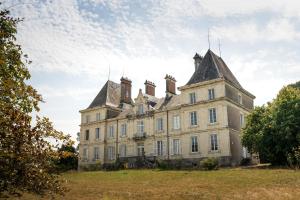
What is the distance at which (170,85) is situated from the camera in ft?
139

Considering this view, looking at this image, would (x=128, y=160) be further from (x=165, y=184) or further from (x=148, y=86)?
(x=165, y=184)

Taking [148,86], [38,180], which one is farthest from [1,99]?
[148,86]

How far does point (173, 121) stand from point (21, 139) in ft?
101

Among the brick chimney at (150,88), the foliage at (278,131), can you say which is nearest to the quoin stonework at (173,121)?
the brick chimney at (150,88)

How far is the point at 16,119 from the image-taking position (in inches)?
303

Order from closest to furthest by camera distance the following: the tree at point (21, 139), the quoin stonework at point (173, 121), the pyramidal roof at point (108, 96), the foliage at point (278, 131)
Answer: the tree at point (21, 139) → the foliage at point (278, 131) → the quoin stonework at point (173, 121) → the pyramidal roof at point (108, 96)

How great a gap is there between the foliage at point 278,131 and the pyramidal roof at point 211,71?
7.06m

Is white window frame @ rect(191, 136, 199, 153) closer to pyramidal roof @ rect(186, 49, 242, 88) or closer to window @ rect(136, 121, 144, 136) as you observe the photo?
pyramidal roof @ rect(186, 49, 242, 88)

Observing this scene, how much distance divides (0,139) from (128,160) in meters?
32.7

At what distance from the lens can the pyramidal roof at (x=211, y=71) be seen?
1394 inches

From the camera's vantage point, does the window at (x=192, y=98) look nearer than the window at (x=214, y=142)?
No

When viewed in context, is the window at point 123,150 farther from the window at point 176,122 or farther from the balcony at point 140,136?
the window at point 176,122

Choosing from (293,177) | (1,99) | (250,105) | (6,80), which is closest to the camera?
(6,80)

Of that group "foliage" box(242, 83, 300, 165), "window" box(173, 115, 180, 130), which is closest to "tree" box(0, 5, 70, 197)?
"foliage" box(242, 83, 300, 165)
